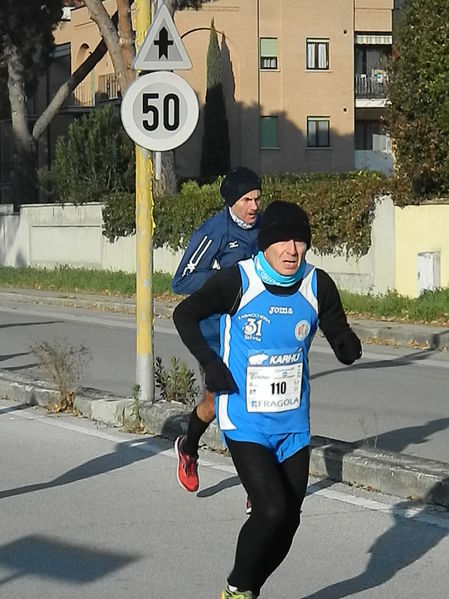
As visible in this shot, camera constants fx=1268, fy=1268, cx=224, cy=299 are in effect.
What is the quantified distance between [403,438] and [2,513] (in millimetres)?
3509

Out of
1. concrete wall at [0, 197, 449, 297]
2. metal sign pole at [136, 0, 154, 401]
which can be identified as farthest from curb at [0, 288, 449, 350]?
metal sign pole at [136, 0, 154, 401]

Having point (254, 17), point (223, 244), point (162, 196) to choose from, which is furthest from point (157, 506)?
point (254, 17)

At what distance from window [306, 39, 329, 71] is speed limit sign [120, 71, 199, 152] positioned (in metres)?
42.7

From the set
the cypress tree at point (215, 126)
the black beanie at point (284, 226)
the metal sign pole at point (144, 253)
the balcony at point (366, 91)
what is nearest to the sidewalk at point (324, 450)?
the metal sign pole at point (144, 253)

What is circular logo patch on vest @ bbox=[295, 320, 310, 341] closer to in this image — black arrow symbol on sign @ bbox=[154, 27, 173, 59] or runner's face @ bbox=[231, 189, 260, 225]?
runner's face @ bbox=[231, 189, 260, 225]

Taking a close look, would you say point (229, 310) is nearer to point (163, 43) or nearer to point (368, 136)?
point (163, 43)

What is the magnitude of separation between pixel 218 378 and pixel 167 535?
2022 millimetres

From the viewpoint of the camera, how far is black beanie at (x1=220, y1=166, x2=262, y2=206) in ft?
23.4

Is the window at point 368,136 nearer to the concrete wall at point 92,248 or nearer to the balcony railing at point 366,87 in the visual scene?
the balcony railing at point 366,87

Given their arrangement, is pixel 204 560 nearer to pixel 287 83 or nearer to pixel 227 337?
pixel 227 337

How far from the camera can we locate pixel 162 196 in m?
28.9

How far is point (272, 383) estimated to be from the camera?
16.7 feet

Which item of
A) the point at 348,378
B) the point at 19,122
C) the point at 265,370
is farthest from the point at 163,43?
the point at 19,122

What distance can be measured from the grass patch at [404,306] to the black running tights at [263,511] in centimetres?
1326
